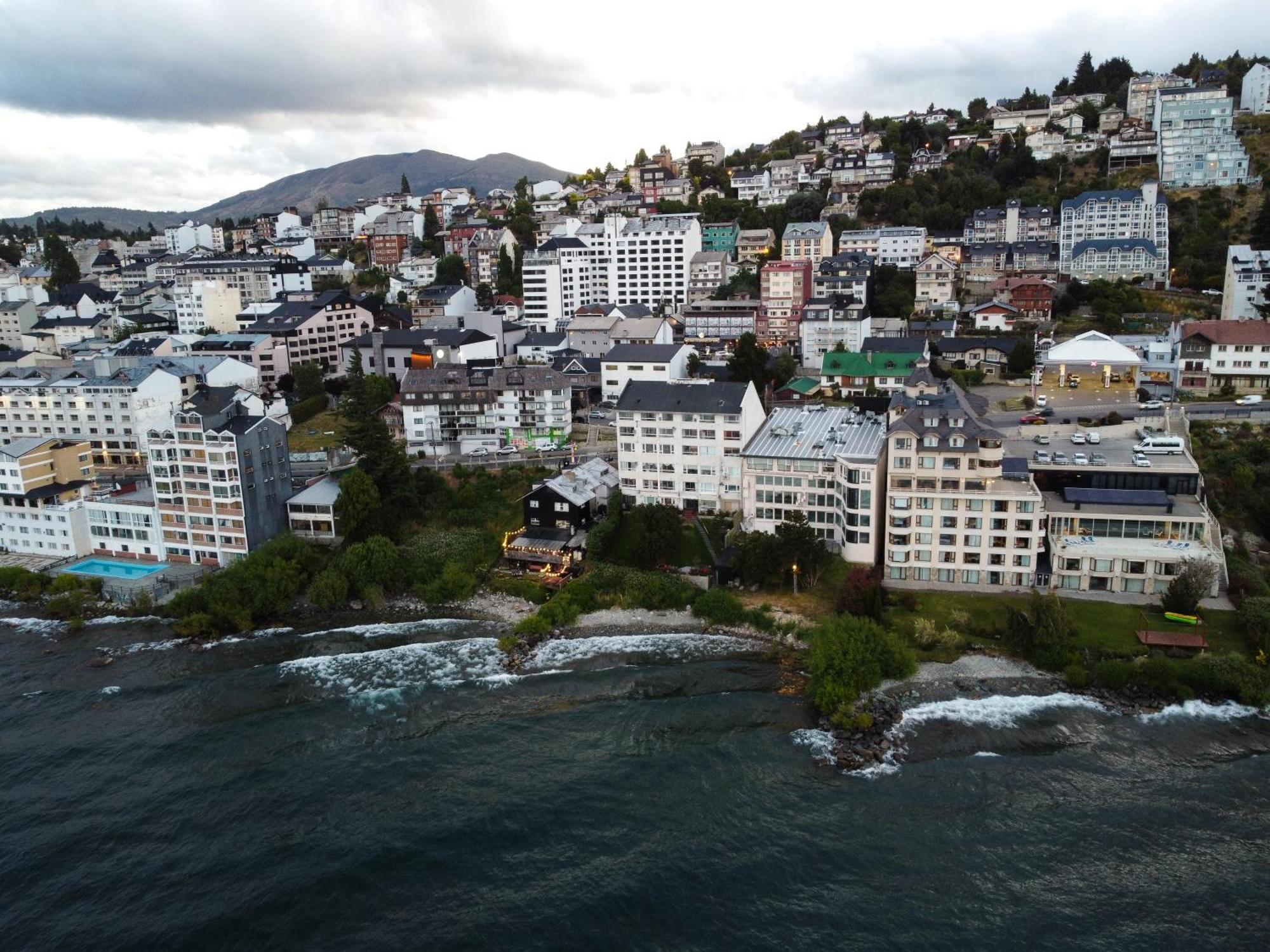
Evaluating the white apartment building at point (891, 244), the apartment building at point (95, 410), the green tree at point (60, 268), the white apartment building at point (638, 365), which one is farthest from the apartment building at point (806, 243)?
the green tree at point (60, 268)

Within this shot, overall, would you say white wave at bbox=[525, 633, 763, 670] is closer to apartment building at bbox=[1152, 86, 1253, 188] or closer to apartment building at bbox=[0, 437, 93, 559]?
apartment building at bbox=[0, 437, 93, 559]

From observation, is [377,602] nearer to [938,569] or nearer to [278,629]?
[278,629]

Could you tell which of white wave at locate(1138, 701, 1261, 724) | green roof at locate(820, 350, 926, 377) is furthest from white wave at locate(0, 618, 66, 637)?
green roof at locate(820, 350, 926, 377)

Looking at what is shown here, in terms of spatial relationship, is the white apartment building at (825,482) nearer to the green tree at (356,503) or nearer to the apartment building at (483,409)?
the apartment building at (483,409)

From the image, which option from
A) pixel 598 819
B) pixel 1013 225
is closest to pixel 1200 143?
pixel 1013 225

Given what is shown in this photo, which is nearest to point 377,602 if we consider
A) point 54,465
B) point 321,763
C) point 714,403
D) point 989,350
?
point 321,763

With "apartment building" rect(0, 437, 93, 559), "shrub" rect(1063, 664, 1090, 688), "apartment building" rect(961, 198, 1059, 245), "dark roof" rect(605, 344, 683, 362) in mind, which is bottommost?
"shrub" rect(1063, 664, 1090, 688)
